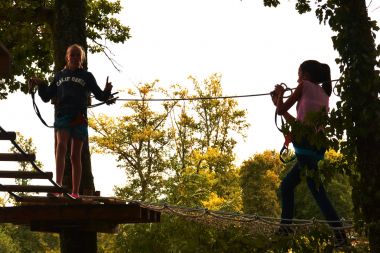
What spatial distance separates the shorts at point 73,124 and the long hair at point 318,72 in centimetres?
240

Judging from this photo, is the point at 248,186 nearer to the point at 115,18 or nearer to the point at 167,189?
the point at 167,189

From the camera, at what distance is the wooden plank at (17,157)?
5777mm

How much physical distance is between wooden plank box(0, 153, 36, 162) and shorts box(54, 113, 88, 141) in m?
1.48

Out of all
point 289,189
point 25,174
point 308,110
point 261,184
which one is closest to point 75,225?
point 25,174

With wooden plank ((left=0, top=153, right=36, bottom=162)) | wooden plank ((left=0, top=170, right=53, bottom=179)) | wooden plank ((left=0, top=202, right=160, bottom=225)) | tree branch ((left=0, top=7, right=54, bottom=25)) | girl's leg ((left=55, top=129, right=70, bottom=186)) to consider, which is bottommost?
wooden plank ((left=0, top=202, right=160, bottom=225))

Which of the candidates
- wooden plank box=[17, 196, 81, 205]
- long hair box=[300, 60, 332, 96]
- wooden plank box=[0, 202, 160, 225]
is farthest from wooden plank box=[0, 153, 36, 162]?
long hair box=[300, 60, 332, 96]

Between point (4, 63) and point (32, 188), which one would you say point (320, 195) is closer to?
point (32, 188)

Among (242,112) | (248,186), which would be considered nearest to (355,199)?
(242,112)

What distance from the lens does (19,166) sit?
4812 cm

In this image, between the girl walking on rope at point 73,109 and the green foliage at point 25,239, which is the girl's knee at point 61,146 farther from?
the green foliage at point 25,239

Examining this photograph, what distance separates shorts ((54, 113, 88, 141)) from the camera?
7566 millimetres

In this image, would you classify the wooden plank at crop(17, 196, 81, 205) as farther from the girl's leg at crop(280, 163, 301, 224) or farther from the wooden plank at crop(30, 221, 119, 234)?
the girl's leg at crop(280, 163, 301, 224)

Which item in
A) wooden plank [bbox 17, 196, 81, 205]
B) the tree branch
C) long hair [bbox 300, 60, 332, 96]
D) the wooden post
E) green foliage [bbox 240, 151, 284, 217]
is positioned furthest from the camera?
green foliage [bbox 240, 151, 284, 217]

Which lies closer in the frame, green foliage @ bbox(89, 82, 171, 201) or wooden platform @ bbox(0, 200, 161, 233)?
wooden platform @ bbox(0, 200, 161, 233)
